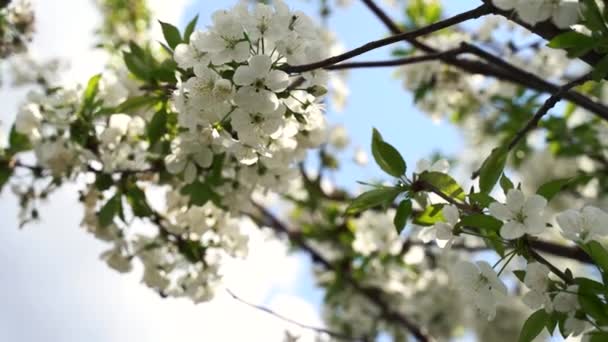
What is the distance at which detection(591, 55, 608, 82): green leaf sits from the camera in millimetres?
1456

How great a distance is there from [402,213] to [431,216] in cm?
8

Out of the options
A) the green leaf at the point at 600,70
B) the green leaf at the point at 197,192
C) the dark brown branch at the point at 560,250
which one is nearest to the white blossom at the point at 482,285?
the green leaf at the point at 600,70

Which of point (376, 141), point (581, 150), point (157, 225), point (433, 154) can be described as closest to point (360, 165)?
point (433, 154)

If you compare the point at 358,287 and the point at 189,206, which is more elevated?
the point at 358,287

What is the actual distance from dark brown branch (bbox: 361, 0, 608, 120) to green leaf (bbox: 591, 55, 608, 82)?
34cm

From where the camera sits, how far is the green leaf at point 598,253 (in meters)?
1.36

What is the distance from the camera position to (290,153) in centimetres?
215

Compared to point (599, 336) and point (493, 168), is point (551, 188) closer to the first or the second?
point (493, 168)

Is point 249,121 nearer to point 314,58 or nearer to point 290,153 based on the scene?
point 314,58

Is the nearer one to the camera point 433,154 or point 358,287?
point 358,287

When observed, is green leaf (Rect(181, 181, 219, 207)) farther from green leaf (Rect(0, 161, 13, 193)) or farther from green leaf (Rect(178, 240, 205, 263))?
green leaf (Rect(0, 161, 13, 193))

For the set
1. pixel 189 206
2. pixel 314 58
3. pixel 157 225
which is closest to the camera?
pixel 314 58

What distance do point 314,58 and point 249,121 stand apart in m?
0.22

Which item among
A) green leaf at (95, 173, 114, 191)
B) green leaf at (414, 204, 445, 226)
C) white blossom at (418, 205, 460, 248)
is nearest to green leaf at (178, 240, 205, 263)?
green leaf at (95, 173, 114, 191)
